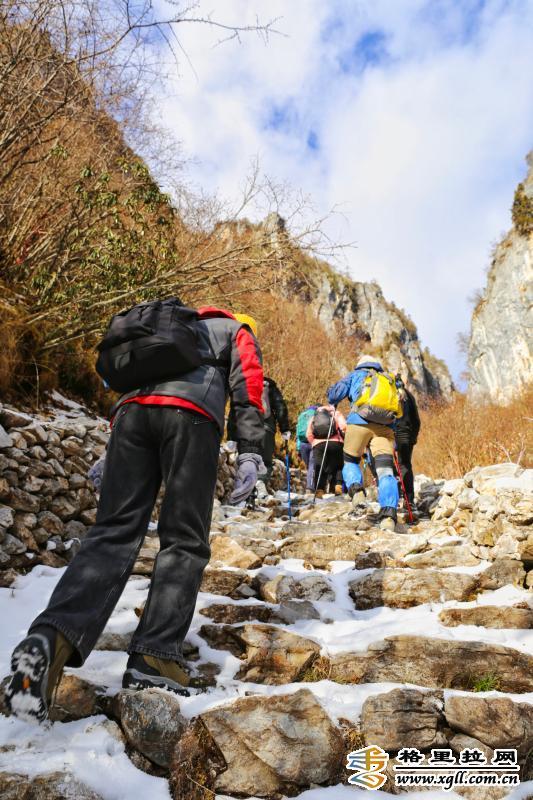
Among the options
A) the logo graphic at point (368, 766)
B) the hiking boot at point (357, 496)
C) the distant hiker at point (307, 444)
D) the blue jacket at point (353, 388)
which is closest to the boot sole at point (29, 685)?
the logo graphic at point (368, 766)

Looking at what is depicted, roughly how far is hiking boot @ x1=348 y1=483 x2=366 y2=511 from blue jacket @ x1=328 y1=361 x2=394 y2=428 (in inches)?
35.2

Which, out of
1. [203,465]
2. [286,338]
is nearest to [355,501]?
[203,465]

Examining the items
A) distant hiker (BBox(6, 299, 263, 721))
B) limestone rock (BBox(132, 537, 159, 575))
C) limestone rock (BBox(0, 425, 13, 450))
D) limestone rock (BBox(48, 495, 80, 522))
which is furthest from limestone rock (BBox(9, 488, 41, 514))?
distant hiker (BBox(6, 299, 263, 721))

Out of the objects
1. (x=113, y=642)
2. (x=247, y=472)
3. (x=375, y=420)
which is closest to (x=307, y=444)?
(x=375, y=420)

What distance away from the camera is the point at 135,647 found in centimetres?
201

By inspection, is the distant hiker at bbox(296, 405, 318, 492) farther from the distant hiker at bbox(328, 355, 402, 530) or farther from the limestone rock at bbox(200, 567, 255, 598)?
the limestone rock at bbox(200, 567, 255, 598)

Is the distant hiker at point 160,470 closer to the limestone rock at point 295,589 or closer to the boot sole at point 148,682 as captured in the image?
the boot sole at point 148,682

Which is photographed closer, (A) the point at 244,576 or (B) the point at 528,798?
(B) the point at 528,798

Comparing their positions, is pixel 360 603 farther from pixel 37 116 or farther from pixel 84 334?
pixel 37 116

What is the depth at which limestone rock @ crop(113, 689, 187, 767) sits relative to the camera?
5.56ft

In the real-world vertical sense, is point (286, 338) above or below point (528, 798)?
above

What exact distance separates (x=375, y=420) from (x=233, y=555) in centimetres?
236

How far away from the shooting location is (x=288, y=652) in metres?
2.45

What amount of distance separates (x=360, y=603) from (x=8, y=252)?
16.4ft
